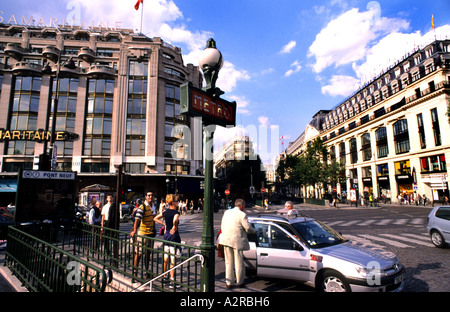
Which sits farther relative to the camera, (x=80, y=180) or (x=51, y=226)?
(x=80, y=180)

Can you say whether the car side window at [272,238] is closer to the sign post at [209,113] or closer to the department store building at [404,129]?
the sign post at [209,113]

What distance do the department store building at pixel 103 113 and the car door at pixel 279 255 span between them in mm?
31260

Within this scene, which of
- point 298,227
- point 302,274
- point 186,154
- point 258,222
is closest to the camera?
point 302,274

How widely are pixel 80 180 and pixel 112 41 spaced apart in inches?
968

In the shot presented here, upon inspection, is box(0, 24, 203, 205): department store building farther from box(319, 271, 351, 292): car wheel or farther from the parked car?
box(319, 271, 351, 292): car wheel

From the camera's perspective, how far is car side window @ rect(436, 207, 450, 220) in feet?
30.6

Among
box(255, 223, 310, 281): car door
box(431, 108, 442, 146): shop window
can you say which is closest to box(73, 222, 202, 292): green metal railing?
box(255, 223, 310, 281): car door

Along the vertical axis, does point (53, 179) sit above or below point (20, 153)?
below

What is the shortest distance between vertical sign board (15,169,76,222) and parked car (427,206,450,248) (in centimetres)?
1439

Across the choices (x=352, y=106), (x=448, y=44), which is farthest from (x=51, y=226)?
(x=352, y=106)

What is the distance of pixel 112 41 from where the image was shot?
44.2 m

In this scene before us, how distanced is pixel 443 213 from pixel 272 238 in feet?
25.8
